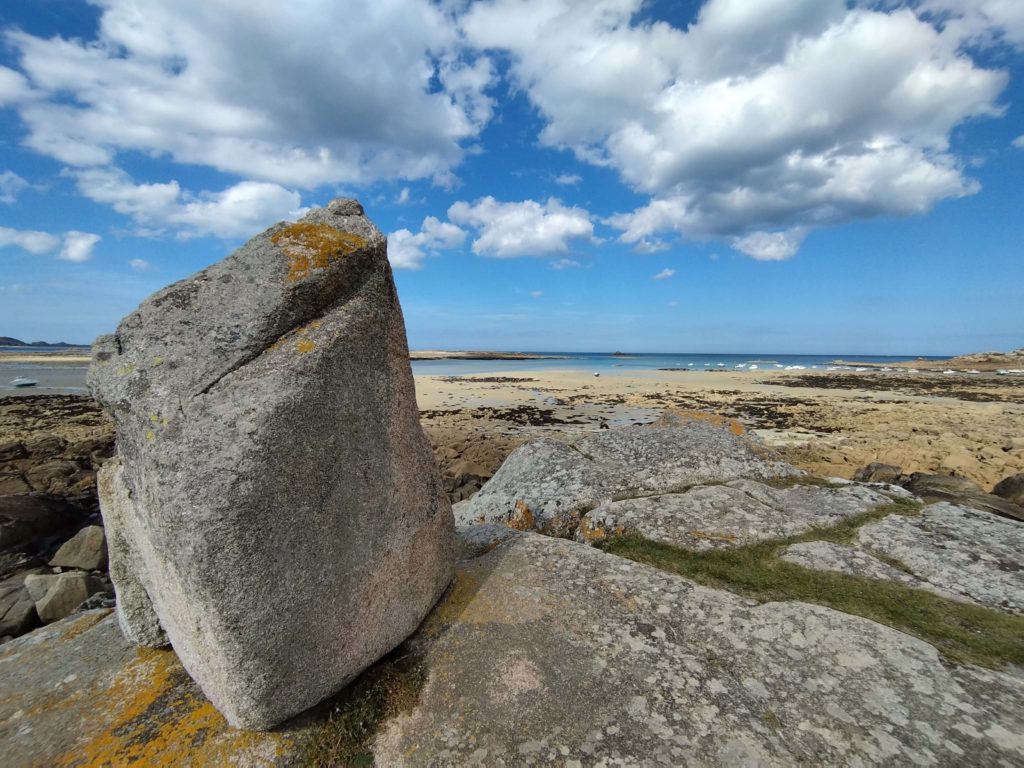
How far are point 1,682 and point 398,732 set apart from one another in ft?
9.45

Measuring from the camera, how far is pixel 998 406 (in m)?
24.2

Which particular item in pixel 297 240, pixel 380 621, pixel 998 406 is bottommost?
pixel 998 406

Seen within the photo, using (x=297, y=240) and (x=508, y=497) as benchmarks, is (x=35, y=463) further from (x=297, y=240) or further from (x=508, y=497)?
(x=297, y=240)

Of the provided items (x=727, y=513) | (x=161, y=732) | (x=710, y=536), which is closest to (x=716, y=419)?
(x=727, y=513)

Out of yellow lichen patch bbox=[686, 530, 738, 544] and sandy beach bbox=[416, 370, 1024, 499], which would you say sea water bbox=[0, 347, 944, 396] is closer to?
sandy beach bbox=[416, 370, 1024, 499]

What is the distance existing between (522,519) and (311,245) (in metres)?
4.42

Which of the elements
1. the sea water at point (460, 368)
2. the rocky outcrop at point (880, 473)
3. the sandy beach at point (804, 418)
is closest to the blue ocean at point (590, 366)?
the sea water at point (460, 368)

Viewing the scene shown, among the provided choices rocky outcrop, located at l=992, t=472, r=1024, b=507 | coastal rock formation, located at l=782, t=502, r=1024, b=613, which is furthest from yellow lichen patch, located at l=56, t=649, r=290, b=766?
rocky outcrop, located at l=992, t=472, r=1024, b=507

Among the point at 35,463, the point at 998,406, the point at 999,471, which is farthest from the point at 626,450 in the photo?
the point at 998,406

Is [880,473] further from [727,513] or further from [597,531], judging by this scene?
[597,531]

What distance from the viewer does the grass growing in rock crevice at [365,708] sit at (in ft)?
8.80

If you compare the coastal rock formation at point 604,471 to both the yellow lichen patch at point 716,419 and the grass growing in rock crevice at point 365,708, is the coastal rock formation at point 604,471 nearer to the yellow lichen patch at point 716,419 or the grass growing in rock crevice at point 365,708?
the yellow lichen patch at point 716,419

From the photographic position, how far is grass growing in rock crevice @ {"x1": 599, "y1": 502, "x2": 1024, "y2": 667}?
10.9ft

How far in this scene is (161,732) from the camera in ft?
9.30
